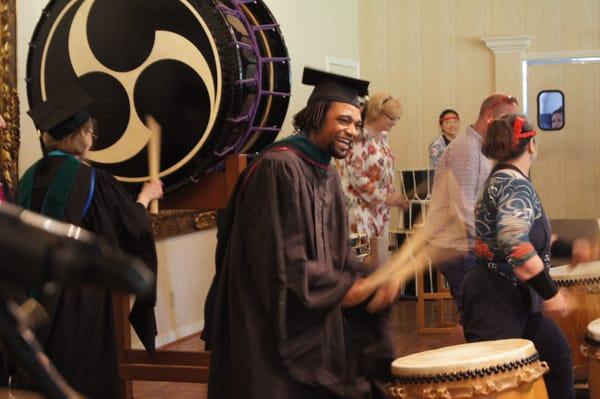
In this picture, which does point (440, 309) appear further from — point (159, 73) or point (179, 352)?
point (159, 73)

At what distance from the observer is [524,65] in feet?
29.9

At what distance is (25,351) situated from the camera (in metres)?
0.74

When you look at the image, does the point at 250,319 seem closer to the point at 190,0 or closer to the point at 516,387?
the point at 516,387

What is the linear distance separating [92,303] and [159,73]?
0.96m

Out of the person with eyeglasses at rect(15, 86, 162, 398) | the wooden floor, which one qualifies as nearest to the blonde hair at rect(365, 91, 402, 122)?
the wooden floor

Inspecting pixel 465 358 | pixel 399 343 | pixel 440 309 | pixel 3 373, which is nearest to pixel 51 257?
pixel 465 358

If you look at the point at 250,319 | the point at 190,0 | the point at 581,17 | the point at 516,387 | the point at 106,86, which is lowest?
the point at 516,387

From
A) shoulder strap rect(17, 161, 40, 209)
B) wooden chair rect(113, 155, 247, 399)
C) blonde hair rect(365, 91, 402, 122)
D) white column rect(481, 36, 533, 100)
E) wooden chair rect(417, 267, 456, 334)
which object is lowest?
wooden chair rect(417, 267, 456, 334)

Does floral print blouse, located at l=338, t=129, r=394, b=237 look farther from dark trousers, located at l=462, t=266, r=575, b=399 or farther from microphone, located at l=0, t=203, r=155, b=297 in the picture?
microphone, located at l=0, t=203, r=155, b=297

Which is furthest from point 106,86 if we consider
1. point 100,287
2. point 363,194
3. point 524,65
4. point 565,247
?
point 524,65

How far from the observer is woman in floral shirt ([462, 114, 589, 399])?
9.86 ft

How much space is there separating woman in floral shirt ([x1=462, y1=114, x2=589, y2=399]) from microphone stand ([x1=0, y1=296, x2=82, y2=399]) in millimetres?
2328

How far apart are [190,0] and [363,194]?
7.64 ft

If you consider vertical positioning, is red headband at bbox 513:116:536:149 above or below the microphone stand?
above
